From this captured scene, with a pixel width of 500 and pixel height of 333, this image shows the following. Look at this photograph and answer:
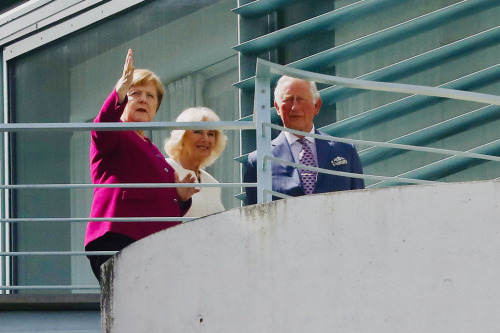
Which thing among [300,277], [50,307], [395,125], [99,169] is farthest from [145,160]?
[395,125]

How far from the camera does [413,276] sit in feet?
15.9

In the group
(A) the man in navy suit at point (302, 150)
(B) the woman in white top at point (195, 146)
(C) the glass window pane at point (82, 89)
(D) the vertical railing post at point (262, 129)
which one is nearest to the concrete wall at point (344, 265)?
(D) the vertical railing post at point (262, 129)

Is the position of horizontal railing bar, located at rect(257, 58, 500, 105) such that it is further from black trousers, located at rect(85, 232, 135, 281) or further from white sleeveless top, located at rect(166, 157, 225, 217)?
white sleeveless top, located at rect(166, 157, 225, 217)

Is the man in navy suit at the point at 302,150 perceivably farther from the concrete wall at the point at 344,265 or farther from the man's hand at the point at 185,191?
the concrete wall at the point at 344,265

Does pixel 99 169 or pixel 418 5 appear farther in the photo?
pixel 418 5

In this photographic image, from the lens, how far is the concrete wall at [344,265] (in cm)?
480

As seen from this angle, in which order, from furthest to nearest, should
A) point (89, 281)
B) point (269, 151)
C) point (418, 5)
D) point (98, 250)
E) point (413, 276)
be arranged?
1. point (89, 281)
2. point (418, 5)
3. point (98, 250)
4. point (269, 151)
5. point (413, 276)

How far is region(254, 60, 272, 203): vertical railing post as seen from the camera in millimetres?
5359

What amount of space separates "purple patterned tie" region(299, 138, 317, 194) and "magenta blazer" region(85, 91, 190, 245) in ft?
1.93

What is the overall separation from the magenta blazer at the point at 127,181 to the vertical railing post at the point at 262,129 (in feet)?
2.76

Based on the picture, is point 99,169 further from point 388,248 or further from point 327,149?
point 388,248

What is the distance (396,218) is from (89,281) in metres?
4.12

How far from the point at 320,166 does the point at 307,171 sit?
0.09 metres

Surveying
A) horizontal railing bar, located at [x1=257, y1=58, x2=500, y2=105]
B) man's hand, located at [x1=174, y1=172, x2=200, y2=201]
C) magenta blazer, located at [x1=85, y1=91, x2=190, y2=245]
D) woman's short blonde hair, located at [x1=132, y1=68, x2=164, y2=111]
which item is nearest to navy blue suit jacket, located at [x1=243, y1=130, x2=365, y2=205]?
man's hand, located at [x1=174, y1=172, x2=200, y2=201]
